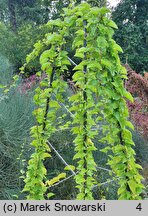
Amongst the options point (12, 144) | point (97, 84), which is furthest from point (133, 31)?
point (97, 84)

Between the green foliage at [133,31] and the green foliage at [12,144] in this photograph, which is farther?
the green foliage at [133,31]

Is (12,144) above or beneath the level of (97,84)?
beneath

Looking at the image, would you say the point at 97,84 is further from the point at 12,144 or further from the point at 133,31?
the point at 133,31

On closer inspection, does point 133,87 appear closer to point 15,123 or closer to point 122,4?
point 15,123

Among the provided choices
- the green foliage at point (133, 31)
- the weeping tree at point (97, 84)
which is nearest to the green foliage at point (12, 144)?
the weeping tree at point (97, 84)

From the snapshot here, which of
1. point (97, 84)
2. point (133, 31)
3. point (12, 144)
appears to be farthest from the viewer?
point (133, 31)

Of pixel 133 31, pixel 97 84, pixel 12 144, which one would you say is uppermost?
pixel 133 31

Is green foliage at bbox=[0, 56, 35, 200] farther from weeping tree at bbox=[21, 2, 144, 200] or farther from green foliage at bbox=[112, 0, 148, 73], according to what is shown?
green foliage at bbox=[112, 0, 148, 73]

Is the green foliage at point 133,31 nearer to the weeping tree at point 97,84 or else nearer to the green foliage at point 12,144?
the green foliage at point 12,144

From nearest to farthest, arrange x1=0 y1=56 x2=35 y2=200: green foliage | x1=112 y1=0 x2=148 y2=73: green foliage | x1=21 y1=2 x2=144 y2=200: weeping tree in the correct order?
x1=21 y1=2 x2=144 y2=200: weeping tree → x1=0 y1=56 x2=35 y2=200: green foliage → x1=112 y1=0 x2=148 y2=73: green foliage

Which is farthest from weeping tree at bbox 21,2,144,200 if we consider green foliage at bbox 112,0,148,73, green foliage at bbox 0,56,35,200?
green foliage at bbox 112,0,148,73

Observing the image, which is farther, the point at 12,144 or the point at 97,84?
the point at 12,144

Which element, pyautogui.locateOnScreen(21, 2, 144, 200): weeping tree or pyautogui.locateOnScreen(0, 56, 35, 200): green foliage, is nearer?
pyautogui.locateOnScreen(21, 2, 144, 200): weeping tree

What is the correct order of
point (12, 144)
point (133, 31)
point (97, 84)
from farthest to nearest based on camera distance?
point (133, 31)
point (12, 144)
point (97, 84)
